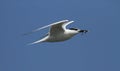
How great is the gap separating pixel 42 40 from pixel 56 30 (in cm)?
24

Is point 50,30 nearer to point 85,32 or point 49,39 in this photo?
point 49,39

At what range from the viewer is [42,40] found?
5.19 metres

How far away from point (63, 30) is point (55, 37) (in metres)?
0.15

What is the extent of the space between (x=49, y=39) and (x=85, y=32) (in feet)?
1.57

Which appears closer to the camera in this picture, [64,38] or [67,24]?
[64,38]

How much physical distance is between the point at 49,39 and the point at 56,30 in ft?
0.48

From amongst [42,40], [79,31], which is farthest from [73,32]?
[42,40]

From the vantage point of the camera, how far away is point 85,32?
518 cm

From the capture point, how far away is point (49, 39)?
16.8 ft

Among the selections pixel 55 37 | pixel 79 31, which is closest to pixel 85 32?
pixel 79 31

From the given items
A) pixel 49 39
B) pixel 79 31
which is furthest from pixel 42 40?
pixel 79 31

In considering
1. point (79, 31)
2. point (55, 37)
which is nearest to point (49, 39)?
point (55, 37)

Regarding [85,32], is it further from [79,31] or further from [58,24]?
[58,24]

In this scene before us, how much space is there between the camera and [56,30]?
16.7 ft
